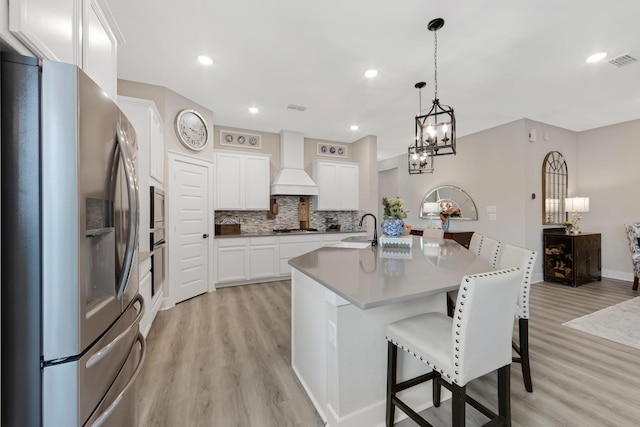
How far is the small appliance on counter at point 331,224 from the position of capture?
583 centimetres

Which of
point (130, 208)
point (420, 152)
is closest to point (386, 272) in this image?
point (130, 208)

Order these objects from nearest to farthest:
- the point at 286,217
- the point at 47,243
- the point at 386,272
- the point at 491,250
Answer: the point at 47,243
the point at 386,272
the point at 491,250
the point at 286,217

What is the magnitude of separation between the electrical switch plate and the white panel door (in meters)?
2.86

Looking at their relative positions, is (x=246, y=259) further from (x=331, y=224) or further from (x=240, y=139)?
(x=240, y=139)

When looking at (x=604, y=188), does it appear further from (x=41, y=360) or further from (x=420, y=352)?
(x=41, y=360)

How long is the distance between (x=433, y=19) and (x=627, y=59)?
243 cm

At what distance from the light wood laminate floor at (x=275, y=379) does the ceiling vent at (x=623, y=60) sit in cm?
289

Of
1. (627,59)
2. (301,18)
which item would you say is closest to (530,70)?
(627,59)

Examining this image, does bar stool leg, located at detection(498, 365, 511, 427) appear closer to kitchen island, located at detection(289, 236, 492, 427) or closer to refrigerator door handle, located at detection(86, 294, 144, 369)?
kitchen island, located at detection(289, 236, 492, 427)

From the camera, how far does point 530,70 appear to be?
3.06 metres

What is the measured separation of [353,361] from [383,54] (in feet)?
9.17

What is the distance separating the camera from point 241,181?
4.74 metres

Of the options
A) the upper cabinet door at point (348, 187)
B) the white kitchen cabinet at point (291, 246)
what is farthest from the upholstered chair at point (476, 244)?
the upper cabinet door at point (348, 187)

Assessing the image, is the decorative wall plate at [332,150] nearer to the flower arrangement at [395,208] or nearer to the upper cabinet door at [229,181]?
the upper cabinet door at [229,181]
